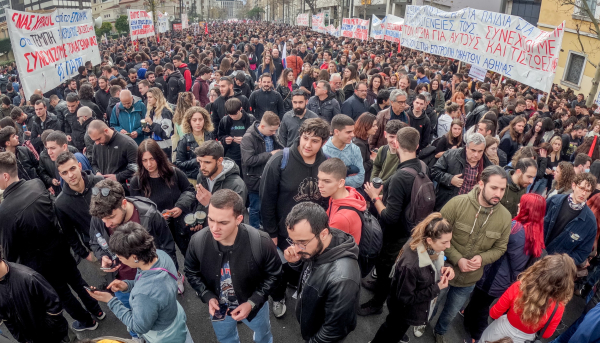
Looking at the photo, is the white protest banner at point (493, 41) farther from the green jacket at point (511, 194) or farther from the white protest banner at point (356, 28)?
the white protest banner at point (356, 28)

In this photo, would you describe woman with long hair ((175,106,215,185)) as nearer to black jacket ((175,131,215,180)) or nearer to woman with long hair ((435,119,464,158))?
black jacket ((175,131,215,180))

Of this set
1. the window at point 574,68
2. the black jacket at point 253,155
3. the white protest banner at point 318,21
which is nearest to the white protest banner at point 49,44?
the black jacket at point 253,155

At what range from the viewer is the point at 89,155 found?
5062mm

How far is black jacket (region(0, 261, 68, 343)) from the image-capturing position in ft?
8.61

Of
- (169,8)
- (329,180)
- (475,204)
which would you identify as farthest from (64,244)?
(169,8)

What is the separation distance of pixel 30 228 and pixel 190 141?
7.06ft

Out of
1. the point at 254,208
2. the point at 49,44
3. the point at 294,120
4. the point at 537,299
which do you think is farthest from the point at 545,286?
the point at 49,44

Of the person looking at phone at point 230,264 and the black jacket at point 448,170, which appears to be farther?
the black jacket at point 448,170

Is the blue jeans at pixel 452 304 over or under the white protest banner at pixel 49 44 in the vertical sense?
under

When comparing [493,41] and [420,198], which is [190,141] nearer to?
[420,198]

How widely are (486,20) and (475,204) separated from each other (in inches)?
282

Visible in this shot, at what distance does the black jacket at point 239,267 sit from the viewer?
8.95ft

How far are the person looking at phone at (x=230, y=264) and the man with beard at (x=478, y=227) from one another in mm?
1700

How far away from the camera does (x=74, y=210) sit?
344cm
